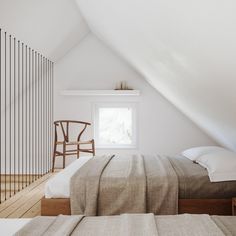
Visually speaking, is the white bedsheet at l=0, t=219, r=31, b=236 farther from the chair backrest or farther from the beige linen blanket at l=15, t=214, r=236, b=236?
the chair backrest

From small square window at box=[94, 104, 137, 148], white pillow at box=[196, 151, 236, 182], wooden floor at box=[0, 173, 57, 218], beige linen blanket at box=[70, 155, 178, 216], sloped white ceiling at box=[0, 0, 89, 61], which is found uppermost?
sloped white ceiling at box=[0, 0, 89, 61]

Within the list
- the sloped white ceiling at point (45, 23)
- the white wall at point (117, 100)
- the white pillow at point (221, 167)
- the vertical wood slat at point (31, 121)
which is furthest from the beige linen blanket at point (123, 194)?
the white wall at point (117, 100)

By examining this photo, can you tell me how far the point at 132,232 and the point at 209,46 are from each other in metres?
0.98

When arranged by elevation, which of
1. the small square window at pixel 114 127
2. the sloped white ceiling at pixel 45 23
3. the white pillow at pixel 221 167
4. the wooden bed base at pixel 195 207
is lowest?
the wooden bed base at pixel 195 207

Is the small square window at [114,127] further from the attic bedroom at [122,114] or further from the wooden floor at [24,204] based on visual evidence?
the wooden floor at [24,204]

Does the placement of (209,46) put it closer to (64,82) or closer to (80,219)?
(80,219)

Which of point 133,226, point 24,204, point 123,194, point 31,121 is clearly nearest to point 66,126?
point 31,121

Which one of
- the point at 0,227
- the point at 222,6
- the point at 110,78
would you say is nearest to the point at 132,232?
the point at 0,227

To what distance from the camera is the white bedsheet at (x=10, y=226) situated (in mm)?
1376

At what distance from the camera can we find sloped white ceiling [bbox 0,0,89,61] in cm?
316

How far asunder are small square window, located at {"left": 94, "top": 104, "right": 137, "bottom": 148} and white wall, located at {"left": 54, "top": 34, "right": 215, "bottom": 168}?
12 centimetres

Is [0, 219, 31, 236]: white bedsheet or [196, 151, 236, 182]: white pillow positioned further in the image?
[196, 151, 236, 182]: white pillow

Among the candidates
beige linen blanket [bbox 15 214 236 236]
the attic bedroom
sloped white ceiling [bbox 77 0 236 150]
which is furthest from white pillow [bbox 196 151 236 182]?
beige linen blanket [bbox 15 214 236 236]

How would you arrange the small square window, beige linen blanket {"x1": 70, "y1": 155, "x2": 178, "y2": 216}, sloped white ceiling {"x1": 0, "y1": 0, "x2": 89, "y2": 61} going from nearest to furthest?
beige linen blanket {"x1": 70, "y1": 155, "x2": 178, "y2": 216}, sloped white ceiling {"x1": 0, "y1": 0, "x2": 89, "y2": 61}, the small square window
